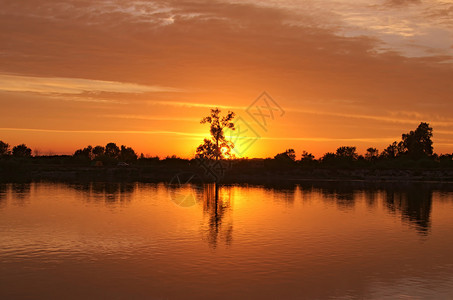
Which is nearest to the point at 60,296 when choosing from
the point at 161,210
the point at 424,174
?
the point at 161,210

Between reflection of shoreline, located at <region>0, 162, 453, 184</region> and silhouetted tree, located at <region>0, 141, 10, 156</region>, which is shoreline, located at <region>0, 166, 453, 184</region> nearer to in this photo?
reflection of shoreline, located at <region>0, 162, 453, 184</region>

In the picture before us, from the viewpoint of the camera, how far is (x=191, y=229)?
114ft

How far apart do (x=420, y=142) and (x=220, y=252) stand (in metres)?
149

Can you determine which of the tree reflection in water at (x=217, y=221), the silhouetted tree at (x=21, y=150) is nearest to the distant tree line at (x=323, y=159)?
the silhouetted tree at (x=21, y=150)

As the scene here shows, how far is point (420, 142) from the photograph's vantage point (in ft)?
524

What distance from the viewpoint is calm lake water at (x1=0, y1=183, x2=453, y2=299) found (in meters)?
19.7

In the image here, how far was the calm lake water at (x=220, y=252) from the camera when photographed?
64.6ft

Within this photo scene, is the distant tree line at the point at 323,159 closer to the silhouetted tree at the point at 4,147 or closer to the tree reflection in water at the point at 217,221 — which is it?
the silhouetted tree at the point at 4,147

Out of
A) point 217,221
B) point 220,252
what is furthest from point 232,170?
point 220,252

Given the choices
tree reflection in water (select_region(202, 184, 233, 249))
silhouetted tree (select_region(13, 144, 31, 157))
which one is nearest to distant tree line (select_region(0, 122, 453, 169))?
silhouetted tree (select_region(13, 144, 31, 157))

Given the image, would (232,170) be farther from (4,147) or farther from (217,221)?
(4,147)

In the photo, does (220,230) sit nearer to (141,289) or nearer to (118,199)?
(141,289)

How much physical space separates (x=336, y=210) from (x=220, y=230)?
18983 mm

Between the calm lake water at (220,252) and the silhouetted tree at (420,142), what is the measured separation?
11686 cm
